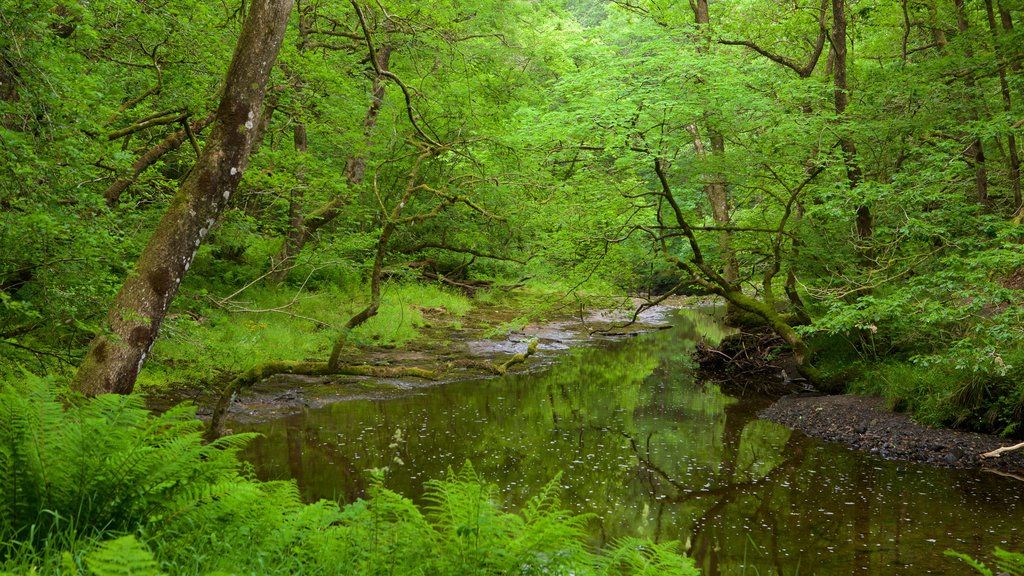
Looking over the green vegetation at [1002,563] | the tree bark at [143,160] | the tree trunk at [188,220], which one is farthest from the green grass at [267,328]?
the green vegetation at [1002,563]

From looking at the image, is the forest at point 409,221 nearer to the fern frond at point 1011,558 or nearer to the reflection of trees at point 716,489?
the fern frond at point 1011,558

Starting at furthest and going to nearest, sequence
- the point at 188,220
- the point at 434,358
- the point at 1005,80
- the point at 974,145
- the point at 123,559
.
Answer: the point at 434,358
the point at 974,145
the point at 1005,80
the point at 188,220
the point at 123,559

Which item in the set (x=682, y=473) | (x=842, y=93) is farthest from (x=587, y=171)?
(x=682, y=473)

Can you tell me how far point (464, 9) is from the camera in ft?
57.5

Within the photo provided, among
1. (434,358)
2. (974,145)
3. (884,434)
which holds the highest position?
(974,145)

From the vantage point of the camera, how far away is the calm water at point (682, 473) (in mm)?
6691

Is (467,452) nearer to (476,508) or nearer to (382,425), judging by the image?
(382,425)

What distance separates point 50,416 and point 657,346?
740 inches

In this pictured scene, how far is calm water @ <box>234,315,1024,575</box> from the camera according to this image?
669 cm

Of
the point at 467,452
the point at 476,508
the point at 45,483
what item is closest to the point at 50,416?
the point at 45,483

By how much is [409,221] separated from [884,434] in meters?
8.05

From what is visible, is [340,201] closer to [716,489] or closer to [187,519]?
[716,489]

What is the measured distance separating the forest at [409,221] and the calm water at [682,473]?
47.6 inches

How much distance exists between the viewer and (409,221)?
10.1m
